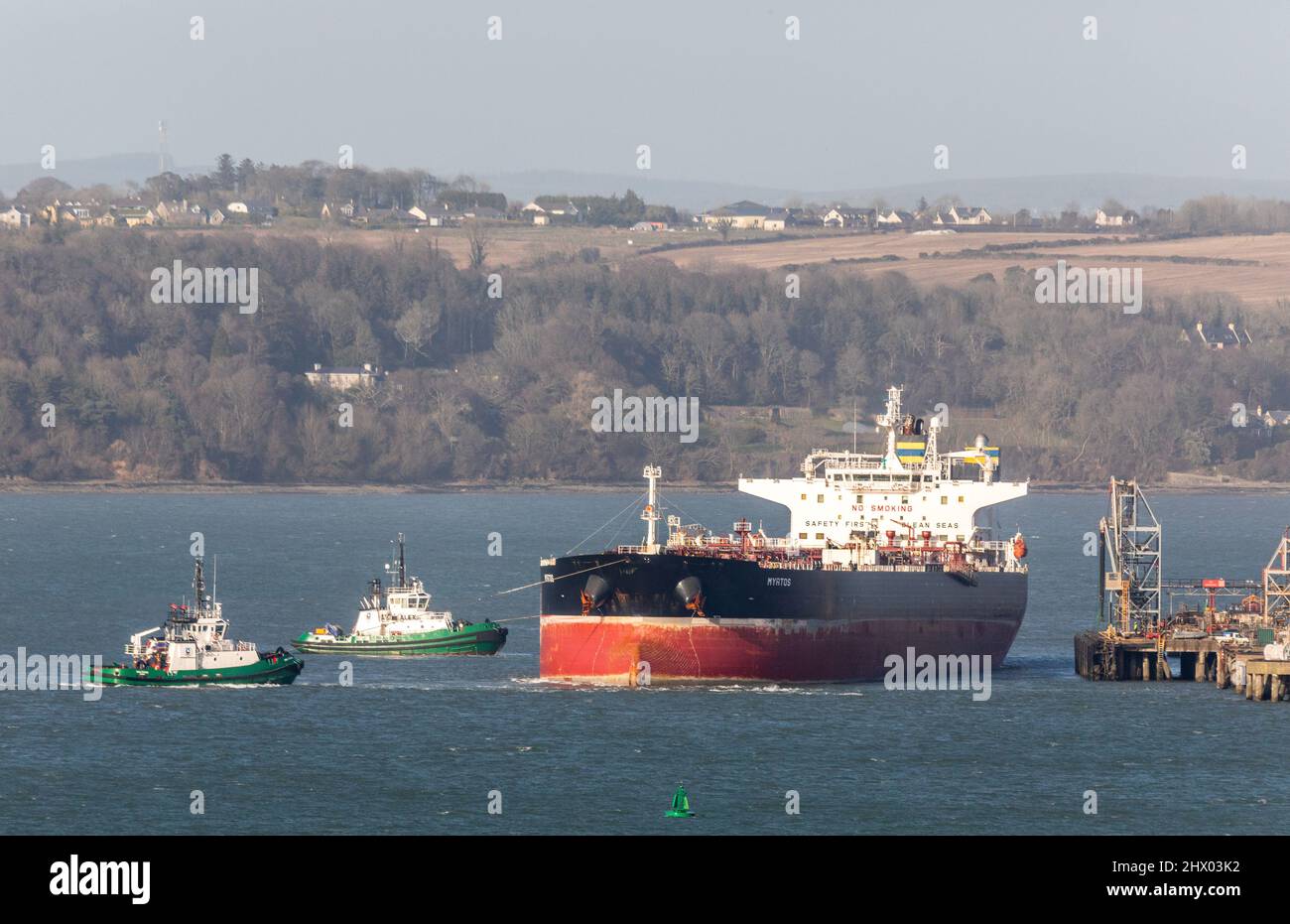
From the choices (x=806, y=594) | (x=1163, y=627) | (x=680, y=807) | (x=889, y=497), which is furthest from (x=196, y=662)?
(x=1163, y=627)

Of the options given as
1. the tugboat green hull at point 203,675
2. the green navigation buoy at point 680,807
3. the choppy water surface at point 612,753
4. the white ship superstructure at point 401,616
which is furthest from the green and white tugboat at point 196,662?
the green navigation buoy at point 680,807

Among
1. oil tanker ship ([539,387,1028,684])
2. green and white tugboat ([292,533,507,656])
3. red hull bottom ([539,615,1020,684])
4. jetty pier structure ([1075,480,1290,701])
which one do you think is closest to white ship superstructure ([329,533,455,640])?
green and white tugboat ([292,533,507,656])

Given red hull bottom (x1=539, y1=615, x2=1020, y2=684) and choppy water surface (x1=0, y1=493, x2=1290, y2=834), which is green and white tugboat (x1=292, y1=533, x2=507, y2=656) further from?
red hull bottom (x1=539, y1=615, x2=1020, y2=684)

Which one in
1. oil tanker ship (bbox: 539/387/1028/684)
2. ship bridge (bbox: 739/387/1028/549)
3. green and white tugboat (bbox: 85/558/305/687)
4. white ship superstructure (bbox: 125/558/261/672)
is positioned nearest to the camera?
oil tanker ship (bbox: 539/387/1028/684)

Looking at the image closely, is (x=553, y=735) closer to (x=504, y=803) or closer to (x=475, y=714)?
(x=475, y=714)

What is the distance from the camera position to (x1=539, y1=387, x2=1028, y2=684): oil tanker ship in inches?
2650

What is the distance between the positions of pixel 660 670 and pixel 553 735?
8.34m

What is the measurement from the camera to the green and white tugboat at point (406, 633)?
261ft

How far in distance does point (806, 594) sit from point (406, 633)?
17.4 meters

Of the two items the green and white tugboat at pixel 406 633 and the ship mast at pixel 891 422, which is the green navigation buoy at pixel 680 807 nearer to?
the green and white tugboat at pixel 406 633

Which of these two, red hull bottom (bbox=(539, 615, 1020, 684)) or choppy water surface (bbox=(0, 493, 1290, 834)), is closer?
choppy water surface (bbox=(0, 493, 1290, 834))

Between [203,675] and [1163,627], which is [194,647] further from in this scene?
[1163,627]

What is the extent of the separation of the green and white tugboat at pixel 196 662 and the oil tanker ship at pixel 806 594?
27.6 ft
